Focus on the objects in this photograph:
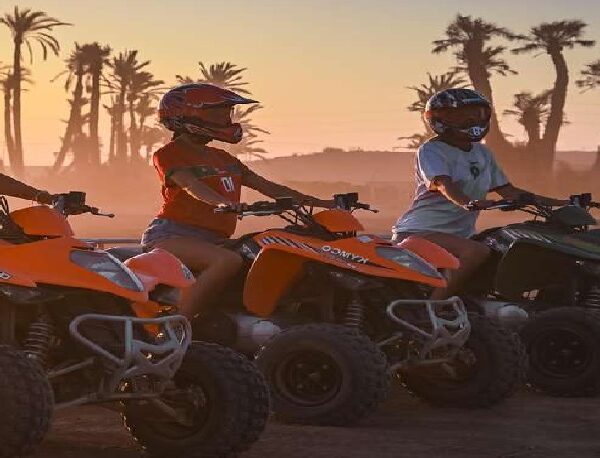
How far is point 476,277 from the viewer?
10.7m

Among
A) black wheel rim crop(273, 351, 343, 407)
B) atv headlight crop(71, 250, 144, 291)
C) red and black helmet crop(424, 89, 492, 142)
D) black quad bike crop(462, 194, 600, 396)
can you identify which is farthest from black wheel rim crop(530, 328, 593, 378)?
atv headlight crop(71, 250, 144, 291)

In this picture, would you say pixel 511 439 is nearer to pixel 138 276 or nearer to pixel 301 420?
pixel 301 420

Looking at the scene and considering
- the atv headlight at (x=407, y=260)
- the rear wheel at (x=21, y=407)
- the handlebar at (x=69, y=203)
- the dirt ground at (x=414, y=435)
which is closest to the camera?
the rear wheel at (x=21, y=407)

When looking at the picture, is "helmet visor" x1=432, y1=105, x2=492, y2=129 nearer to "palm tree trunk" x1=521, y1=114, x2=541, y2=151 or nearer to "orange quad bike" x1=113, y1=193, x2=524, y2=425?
"orange quad bike" x1=113, y1=193, x2=524, y2=425

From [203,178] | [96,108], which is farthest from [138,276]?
[96,108]

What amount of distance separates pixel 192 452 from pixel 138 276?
0.81m

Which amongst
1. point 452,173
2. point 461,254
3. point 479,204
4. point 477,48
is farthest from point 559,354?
point 477,48

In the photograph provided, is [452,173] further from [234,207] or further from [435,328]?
[234,207]

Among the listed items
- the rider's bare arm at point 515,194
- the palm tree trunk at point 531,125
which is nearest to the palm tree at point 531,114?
the palm tree trunk at point 531,125

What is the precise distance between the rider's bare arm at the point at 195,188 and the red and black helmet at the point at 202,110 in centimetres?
33

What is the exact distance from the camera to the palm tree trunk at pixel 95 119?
99.9 m

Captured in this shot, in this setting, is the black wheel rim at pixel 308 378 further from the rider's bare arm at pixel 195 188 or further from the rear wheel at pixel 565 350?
the rear wheel at pixel 565 350

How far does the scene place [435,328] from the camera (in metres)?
8.91

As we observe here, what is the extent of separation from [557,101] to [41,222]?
79.1m
